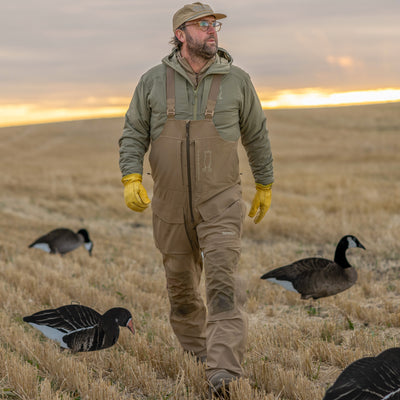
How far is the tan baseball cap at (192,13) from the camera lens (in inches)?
180

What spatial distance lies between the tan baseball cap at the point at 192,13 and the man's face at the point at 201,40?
0.20 ft

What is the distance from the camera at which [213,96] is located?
176 inches


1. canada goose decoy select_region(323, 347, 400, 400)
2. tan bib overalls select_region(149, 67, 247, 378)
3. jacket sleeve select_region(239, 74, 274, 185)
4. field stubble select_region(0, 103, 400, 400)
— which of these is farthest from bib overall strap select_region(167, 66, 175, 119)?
canada goose decoy select_region(323, 347, 400, 400)

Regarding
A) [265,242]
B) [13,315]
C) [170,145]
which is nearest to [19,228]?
[265,242]

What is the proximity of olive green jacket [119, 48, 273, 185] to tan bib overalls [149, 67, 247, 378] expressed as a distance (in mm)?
65

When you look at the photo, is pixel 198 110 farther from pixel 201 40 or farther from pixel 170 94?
pixel 201 40

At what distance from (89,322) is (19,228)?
29.9 feet

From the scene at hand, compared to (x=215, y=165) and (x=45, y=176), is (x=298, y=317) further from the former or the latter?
(x=45, y=176)

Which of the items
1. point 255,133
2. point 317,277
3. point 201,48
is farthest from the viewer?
point 317,277

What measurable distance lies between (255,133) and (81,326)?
7.72ft

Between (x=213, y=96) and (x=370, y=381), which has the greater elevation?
(x=213, y=96)

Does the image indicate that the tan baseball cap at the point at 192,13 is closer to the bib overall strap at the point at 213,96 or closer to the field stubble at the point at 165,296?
the bib overall strap at the point at 213,96

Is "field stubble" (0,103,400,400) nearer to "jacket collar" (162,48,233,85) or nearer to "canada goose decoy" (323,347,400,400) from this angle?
"canada goose decoy" (323,347,400,400)

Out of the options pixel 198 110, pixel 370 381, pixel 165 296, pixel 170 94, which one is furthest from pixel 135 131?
pixel 165 296
